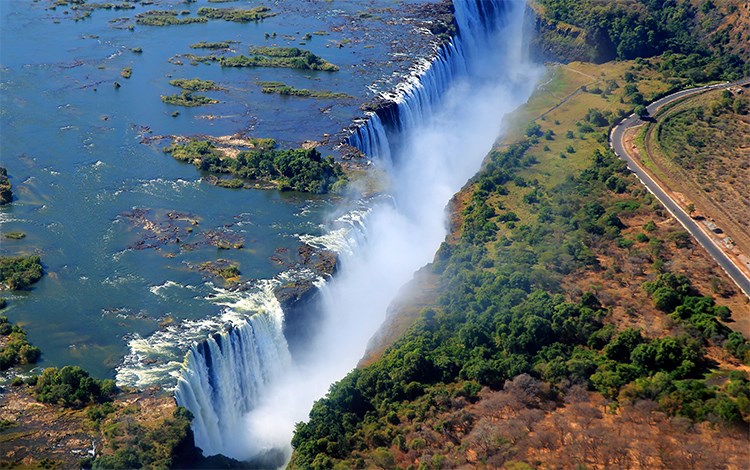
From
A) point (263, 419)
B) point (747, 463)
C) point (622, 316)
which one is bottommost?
point (263, 419)

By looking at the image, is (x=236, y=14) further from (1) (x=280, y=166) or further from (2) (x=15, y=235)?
(2) (x=15, y=235)

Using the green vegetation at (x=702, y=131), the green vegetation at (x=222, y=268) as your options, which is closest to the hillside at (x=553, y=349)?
the green vegetation at (x=702, y=131)

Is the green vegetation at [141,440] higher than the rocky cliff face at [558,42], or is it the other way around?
the green vegetation at [141,440]

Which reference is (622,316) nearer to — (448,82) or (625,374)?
(625,374)

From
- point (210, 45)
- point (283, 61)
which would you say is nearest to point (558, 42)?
point (283, 61)

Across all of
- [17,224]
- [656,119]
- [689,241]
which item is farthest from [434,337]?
[656,119]

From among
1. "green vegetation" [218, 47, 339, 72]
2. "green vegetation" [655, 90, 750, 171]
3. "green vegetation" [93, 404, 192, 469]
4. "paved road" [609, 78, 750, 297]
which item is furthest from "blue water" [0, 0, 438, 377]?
"green vegetation" [655, 90, 750, 171]

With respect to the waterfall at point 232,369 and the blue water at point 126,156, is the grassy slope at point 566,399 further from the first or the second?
the blue water at point 126,156
